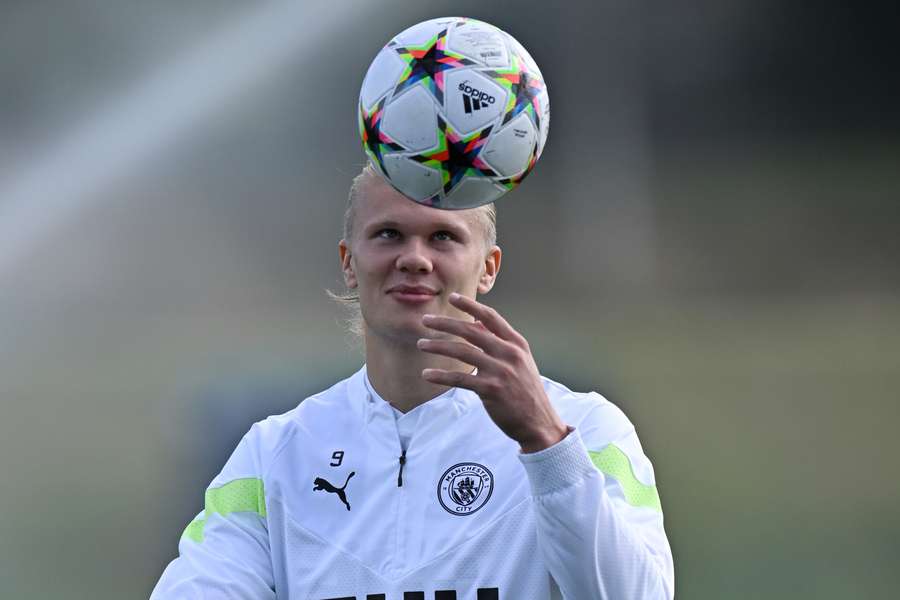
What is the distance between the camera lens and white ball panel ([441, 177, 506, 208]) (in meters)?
2.66

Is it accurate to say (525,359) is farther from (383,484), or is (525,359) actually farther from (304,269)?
(304,269)

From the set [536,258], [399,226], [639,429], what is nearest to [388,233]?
[399,226]

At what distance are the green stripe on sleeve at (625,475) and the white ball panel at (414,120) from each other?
812 millimetres

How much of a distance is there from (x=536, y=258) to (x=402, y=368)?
147 inches

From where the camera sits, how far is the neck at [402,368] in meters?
2.91

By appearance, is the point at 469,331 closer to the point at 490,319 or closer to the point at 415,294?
the point at 490,319

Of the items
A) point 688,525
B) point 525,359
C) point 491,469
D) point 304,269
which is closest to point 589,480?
point 525,359

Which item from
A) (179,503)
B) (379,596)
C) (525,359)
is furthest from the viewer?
(179,503)

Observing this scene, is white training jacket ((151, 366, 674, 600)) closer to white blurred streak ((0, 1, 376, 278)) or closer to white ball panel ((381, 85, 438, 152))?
white ball panel ((381, 85, 438, 152))

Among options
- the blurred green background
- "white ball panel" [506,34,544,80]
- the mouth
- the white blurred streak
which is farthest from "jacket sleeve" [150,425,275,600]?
the white blurred streak

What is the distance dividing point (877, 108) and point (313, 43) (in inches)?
134

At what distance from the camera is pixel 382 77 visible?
107 inches

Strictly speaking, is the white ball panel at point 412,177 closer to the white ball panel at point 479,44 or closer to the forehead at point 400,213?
the forehead at point 400,213

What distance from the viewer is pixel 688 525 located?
5.98m
